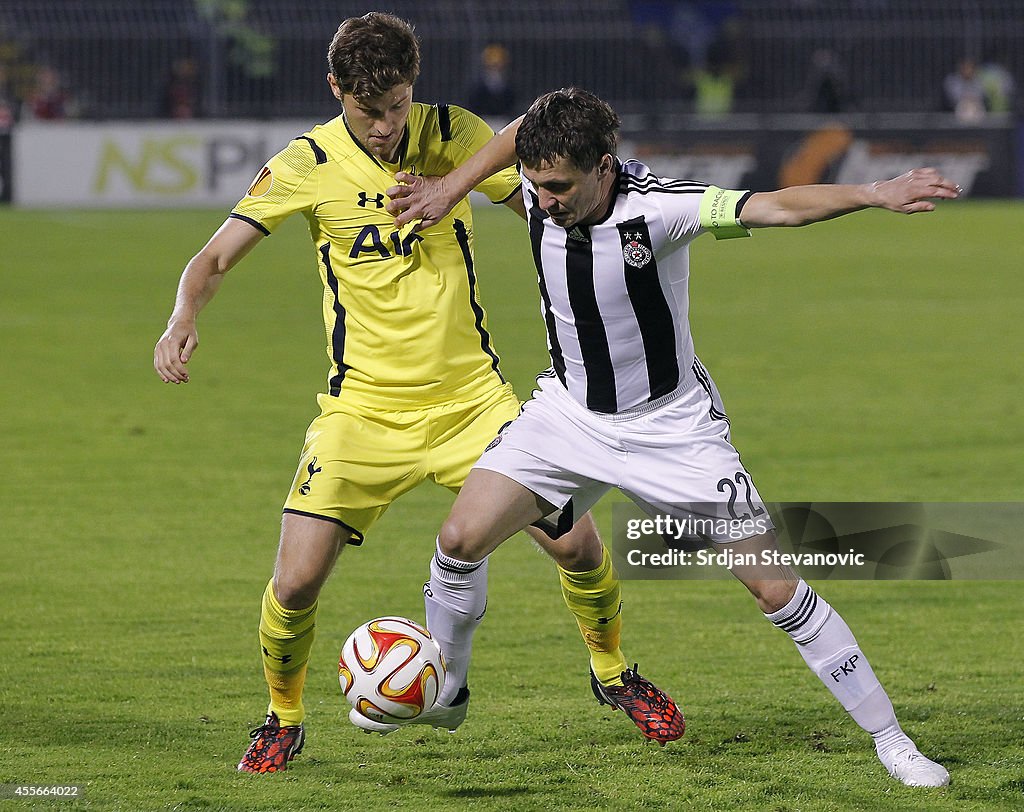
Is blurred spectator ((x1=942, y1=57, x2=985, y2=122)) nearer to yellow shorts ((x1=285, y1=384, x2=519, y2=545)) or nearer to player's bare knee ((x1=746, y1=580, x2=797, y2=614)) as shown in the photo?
yellow shorts ((x1=285, y1=384, x2=519, y2=545))

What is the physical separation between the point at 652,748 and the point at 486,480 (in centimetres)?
98

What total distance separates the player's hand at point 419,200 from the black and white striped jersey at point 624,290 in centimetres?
25

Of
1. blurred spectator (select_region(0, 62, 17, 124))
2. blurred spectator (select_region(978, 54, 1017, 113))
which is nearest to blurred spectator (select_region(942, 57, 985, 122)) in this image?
blurred spectator (select_region(978, 54, 1017, 113))

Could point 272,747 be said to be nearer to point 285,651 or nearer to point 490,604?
point 285,651

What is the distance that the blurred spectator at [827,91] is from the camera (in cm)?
2384

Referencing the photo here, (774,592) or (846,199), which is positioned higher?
(846,199)

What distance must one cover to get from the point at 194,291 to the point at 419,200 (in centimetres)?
71

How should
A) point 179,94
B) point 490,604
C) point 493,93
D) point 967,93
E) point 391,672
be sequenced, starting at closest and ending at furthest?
1. point 391,672
2. point 490,604
3. point 493,93
4. point 179,94
5. point 967,93

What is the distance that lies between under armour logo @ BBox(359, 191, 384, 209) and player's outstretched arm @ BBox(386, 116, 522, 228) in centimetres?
16

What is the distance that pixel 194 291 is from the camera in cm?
464

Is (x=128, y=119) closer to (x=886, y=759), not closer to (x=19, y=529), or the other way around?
(x=19, y=529)

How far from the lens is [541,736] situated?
4.89 metres

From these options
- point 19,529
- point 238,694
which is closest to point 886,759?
point 238,694

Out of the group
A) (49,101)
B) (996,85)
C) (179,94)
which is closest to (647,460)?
(179,94)
